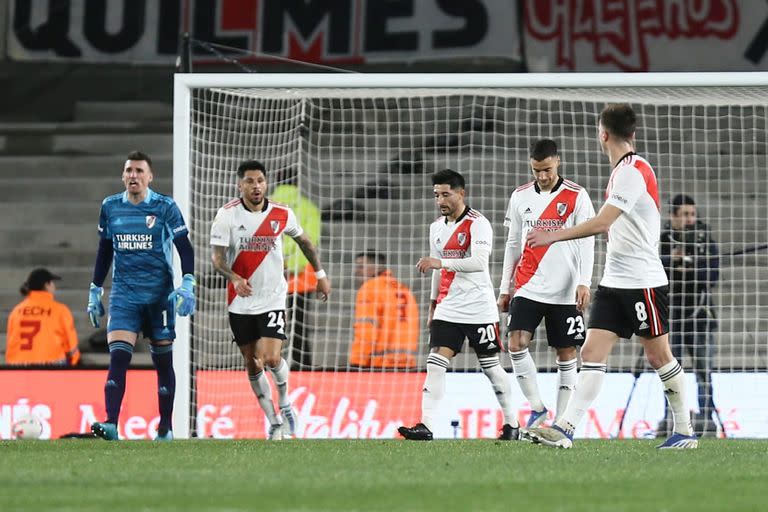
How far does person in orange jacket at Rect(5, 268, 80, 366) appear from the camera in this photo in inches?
546

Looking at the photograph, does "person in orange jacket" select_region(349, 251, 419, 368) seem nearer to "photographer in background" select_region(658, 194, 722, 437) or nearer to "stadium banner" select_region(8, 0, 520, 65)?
"photographer in background" select_region(658, 194, 722, 437)

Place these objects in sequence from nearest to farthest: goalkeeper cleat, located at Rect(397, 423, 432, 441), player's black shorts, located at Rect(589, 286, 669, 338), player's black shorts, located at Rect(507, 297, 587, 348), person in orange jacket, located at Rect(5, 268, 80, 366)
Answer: player's black shorts, located at Rect(589, 286, 669, 338)
goalkeeper cleat, located at Rect(397, 423, 432, 441)
player's black shorts, located at Rect(507, 297, 587, 348)
person in orange jacket, located at Rect(5, 268, 80, 366)

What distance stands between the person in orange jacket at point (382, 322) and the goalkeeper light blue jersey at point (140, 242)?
126 inches

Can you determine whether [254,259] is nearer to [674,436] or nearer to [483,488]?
[674,436]

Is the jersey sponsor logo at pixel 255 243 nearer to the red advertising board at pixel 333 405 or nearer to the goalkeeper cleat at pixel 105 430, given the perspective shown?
the goalkeeper cleat at pixel 105 430

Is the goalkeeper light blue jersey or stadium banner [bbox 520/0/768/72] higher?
stadium banner [bbox 520/0/768/72]

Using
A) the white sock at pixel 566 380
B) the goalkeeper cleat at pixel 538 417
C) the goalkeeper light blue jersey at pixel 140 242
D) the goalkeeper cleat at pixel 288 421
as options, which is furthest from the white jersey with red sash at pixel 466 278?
the goalkeeper light blue jersey at pixel 140 242

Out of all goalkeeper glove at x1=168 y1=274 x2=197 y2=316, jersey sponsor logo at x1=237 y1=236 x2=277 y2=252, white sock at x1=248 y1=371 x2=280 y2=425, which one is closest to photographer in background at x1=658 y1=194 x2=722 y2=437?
jersey sponsor logo at x1=237 y1=236 x2=277 y2=252

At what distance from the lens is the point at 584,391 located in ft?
23.9

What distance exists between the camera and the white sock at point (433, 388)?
9344mm

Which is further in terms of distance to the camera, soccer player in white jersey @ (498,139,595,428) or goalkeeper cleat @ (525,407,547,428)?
goalkeeper cleat @ (525,407,547,428)

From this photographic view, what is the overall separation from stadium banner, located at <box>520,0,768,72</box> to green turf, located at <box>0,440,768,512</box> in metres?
9.72

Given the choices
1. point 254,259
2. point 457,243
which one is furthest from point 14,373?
point 457,243

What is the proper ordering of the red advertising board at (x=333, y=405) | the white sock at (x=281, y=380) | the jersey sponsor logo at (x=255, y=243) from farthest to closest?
the red advertising board at (x=333, y=405) → the white sock at (x=281, y=380) → the jersey sponsor logo at (x=255, y=243)
